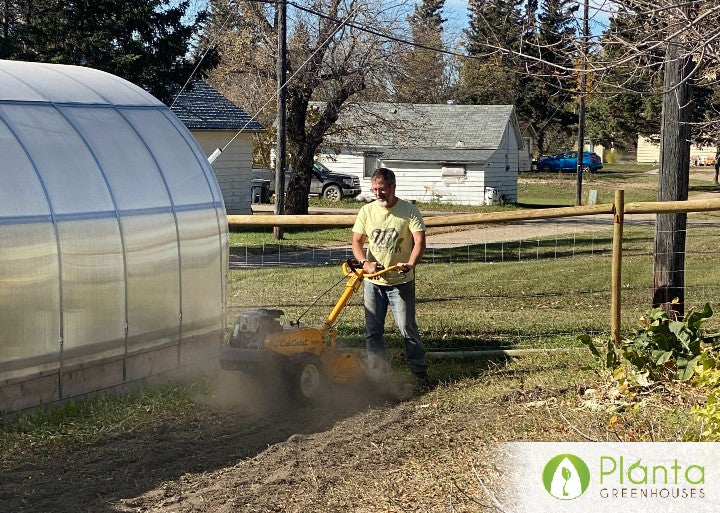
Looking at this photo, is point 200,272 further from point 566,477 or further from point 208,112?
point 208,112

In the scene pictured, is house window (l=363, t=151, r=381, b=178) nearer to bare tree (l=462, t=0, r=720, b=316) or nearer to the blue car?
the blue car

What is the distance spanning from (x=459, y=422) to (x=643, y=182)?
54.3 m

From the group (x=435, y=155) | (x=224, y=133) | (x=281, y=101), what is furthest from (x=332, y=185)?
(x=281, y=101)

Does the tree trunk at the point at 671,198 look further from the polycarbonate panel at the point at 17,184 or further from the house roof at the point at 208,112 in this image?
the house roof at the point at 208,112

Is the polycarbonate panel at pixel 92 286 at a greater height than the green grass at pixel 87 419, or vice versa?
the polycarbonate panel at pixel 92 286

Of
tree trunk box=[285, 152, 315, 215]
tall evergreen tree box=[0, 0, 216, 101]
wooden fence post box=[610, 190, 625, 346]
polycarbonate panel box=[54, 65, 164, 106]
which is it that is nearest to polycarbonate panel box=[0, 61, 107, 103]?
polycarbonate panel box=[54, 65, 164, 106]

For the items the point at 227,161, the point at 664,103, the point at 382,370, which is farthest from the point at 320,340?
the point at 227,161

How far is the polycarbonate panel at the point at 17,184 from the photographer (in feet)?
28.0

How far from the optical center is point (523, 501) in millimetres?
6301

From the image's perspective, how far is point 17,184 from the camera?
28.6 feet

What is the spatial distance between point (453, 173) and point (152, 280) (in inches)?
1466

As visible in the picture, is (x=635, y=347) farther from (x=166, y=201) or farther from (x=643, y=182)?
(x=643, y=182)

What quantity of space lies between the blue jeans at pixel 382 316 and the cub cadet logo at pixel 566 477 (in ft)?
12.4

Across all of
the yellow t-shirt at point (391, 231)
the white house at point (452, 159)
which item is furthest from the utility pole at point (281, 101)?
the white house at point (452, 159)
